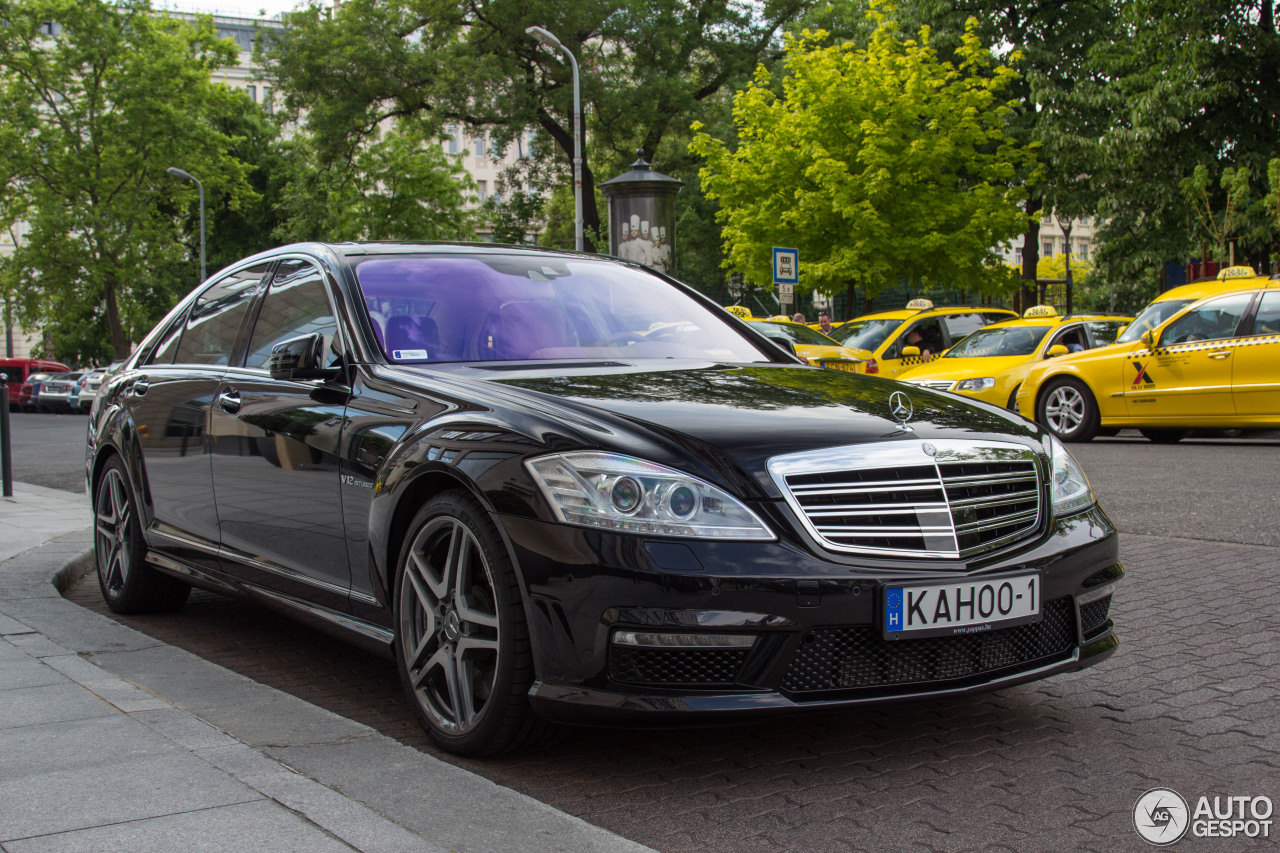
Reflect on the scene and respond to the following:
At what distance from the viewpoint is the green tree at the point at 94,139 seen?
43.8 meters

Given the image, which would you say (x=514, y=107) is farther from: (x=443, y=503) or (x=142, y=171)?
(x=443, y=503)

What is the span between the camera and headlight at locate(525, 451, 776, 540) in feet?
10.1

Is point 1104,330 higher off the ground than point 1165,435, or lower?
higher

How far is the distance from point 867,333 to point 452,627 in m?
17.5

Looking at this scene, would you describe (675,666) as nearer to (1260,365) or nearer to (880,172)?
(1260,365)

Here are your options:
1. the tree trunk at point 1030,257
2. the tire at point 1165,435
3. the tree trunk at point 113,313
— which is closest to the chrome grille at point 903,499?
the tire at point 1165,435

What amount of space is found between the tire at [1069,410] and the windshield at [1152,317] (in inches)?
29.5

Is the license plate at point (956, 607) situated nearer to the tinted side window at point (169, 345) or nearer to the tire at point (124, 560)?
the tire at point (124, 560)

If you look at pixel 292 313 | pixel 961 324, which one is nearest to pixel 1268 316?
pixel 961 324

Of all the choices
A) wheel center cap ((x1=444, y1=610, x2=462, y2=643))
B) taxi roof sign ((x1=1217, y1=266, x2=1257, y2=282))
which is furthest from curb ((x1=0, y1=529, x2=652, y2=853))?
taxi roof sign ((x1=1217, y1=266, x2=1257, y2=282))

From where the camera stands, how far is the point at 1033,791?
317cm

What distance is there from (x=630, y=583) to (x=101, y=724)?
1627 mm

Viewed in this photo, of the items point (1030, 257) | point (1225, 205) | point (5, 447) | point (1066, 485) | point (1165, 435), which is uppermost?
point (1225, 205)

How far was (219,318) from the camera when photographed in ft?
18.0
